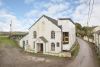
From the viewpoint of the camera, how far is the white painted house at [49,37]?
4462cm

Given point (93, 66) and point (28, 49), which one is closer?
point (93, 66)

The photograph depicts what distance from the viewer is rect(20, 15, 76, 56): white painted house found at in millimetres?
44625

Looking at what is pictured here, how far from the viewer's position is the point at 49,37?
45.6 meters

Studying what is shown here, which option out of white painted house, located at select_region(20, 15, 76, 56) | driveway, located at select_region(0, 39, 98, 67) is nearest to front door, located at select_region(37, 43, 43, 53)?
white painted house, located at select_region(20, 15, 76, 56)

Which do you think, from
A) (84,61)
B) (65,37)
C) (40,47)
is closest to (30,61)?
(84,61)

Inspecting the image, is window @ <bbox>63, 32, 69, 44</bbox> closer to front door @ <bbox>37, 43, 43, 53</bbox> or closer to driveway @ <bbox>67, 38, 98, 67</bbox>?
front door @ <bbox>37, 43, 43, 53</bbox>

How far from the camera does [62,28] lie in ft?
160

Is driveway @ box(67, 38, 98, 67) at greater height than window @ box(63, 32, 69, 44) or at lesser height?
lesser

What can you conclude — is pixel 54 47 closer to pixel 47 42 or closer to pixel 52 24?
pixel 47 42

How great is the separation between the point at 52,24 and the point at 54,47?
5.67m

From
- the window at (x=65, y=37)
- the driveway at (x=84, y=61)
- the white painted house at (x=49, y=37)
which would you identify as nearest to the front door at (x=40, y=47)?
the white painted house at (x=49, y=37)

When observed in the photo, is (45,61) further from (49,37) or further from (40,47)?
(40,47)

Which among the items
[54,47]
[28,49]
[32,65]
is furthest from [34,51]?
[32,65]

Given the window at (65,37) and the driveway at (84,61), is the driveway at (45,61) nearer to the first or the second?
the driveway at (84,61)
